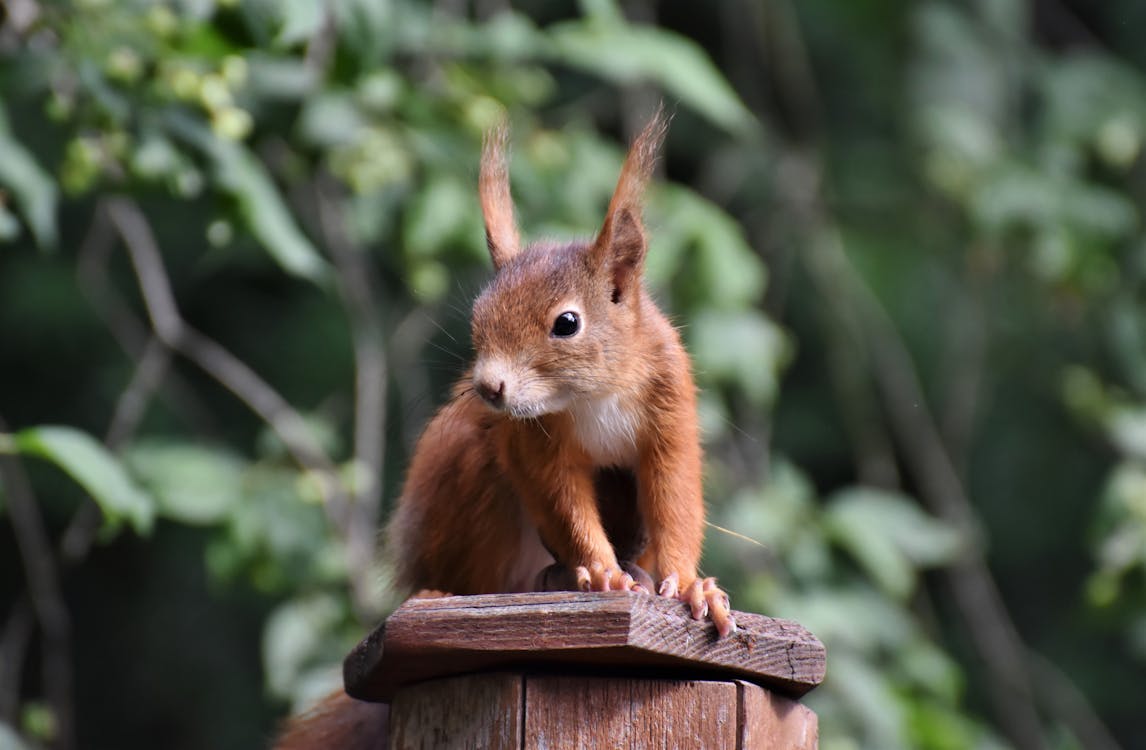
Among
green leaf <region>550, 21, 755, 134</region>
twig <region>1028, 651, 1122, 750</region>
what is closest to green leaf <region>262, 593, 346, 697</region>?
green leaf <region>550, 21, 755, 134</region>

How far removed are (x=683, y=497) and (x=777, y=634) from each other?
272mm

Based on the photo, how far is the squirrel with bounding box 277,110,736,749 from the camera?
5.50 feet

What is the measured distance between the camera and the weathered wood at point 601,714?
1437 millimetres

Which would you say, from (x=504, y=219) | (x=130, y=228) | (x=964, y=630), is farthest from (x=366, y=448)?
(x=964, y=630)

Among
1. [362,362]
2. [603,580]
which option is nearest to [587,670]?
[603,580]

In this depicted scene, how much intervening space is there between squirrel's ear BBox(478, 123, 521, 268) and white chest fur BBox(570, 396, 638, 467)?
0.22 metres

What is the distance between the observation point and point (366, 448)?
302 centimetres

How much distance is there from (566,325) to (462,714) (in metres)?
0.45

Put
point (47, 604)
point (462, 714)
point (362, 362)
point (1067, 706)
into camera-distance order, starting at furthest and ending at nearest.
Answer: point (1067, 706)
point (362, 362)
point (47, 604)
point (462, 714)

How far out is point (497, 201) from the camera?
1.88 metres

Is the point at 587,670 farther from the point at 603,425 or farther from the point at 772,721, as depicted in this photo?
the point at 603,425

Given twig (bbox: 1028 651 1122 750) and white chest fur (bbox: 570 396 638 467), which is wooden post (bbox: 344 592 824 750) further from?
twig (bbox: 1028 651 1122 750)

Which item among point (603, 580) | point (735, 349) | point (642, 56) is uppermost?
point (642, 56)

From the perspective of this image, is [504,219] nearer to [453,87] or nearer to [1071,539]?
[453,87]
